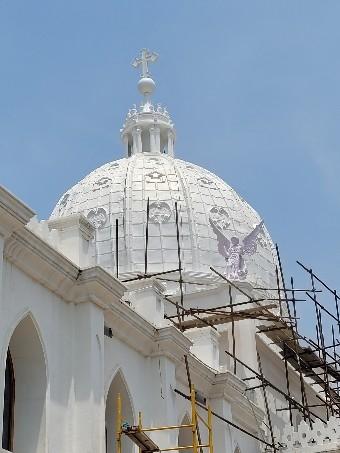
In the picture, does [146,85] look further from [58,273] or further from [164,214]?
[58,273]

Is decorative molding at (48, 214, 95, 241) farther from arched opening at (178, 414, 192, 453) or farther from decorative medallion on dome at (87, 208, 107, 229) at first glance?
decorative medallion on dome at (87, 208, 107, 229)

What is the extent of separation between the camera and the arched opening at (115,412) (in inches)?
726

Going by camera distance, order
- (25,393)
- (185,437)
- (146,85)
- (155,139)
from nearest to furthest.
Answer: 1. (25,393)
2. (185,437)
3. (155,139)
4. (146,85)

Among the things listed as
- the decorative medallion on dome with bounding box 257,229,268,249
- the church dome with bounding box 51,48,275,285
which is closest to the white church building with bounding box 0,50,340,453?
the church dome with bounding box 51,48,275,285

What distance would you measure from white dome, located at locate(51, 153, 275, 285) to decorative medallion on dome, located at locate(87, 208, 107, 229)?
4 cm

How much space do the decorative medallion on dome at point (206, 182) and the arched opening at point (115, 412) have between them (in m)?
22.2

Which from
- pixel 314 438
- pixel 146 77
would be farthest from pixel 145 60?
pixel 314 438

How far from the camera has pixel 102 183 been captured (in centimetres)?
4016

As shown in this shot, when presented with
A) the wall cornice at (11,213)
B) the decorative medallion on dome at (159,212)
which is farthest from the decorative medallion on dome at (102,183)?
the wall cornice at (11,213)

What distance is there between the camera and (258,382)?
89.9ft

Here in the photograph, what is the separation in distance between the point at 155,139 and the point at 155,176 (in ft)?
18.7

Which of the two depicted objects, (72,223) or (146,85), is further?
(146,85)

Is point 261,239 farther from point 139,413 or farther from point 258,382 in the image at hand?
point 139,413

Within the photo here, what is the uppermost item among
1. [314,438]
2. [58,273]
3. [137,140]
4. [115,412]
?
[137,140]
